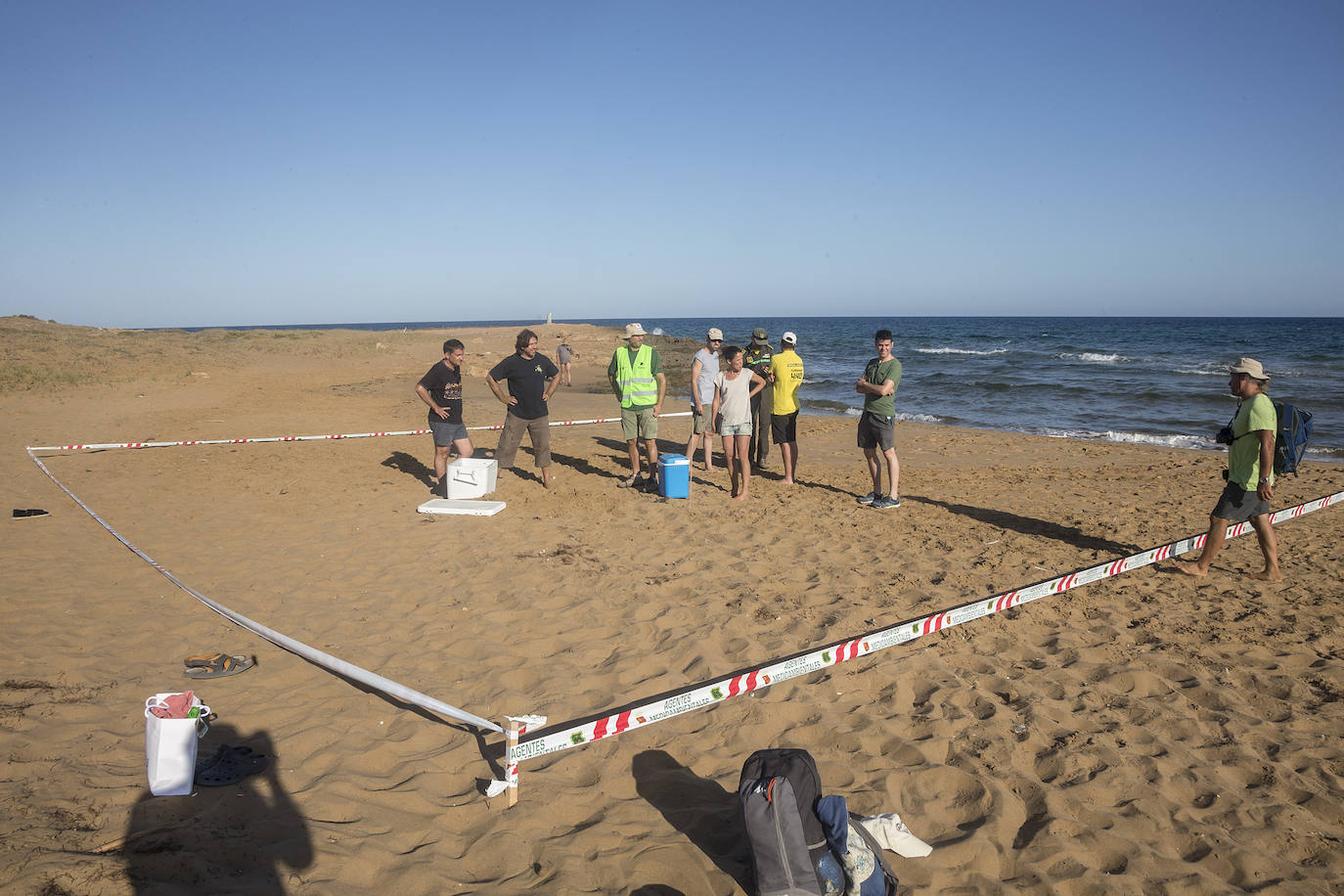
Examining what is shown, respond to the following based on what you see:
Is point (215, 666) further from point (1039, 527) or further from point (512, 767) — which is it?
point (1039, 527)

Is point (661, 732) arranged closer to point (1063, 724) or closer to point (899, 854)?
point (899, 854)

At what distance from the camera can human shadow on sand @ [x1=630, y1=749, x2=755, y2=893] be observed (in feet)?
10.3

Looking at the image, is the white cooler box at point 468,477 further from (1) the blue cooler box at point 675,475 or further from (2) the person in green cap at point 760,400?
(2) the person in green cap at point 760,400

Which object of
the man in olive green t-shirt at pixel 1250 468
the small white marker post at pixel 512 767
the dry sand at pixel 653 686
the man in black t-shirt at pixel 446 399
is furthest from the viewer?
the man in black t-shirt at pixel 446 399

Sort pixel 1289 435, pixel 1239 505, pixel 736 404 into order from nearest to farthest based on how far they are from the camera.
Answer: pixel 1289 435
pixel 1239 505
pixel 736 404

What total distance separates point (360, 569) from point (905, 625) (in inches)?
180

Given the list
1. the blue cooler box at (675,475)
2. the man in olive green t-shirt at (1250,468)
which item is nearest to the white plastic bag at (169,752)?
the blue cooler box at (675,475)

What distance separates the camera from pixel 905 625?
192 inches

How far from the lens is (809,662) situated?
14.5 feet

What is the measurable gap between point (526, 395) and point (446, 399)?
3.15 ft

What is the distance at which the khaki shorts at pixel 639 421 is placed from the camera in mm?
9258

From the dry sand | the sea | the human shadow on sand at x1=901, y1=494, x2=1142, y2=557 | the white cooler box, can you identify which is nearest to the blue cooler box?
the dry sand

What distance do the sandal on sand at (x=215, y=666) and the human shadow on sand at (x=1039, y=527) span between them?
6.91 m

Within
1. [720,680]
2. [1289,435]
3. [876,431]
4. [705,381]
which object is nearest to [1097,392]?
[705,381]
